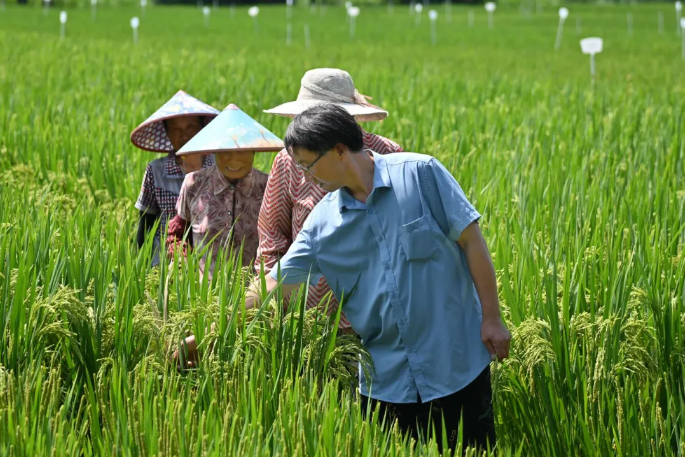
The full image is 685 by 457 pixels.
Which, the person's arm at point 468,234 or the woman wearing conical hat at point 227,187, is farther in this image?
the woman wearing conical hat at point 227,187

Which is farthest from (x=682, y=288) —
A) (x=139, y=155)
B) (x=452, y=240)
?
(x=139, y=155)

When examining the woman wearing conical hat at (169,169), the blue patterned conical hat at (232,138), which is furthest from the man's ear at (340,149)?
the woman wearing conical hat at (169,169)

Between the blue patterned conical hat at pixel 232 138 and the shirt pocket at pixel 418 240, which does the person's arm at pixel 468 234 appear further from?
the blue patterned conical hat at pixel 232 138

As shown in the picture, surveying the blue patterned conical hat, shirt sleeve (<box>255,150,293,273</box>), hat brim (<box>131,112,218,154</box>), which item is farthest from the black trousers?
hat brim (<box>131,112,218,154</box>)

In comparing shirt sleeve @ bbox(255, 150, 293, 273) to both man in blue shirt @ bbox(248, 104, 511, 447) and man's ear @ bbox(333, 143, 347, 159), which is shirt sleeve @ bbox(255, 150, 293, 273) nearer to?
man in blue shirt @ bbox(248, 104, 511, 447)

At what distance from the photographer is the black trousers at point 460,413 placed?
2.27 m

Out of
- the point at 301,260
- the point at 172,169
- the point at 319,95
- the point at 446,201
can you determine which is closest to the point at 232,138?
the point at 319,95

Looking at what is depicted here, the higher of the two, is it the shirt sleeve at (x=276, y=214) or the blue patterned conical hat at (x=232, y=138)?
the blue patterned conical hat at (x=232, y=138)

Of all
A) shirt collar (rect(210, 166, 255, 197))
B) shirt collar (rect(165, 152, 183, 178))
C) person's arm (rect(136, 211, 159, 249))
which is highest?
shirt collar (rect(210, 166, 255, 197))

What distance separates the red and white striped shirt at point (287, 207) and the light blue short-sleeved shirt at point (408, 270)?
0.29 metres

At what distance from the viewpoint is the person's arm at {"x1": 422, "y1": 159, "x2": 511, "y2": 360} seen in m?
2.18

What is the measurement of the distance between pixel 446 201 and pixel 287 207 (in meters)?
0.62

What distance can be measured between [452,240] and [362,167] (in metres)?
0.26

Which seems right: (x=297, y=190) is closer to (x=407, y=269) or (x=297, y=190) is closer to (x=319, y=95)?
(x=319, y=95)
